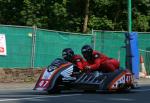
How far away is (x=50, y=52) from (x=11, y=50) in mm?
1983

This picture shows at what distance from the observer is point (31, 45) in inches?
971

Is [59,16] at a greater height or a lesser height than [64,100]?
greater

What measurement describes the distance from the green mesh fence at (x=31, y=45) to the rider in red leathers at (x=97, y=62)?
683cm

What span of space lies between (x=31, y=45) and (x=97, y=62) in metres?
7.62

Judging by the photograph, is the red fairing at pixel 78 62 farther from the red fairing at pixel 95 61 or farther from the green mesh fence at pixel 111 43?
the green mesh fence at pixel 111 43

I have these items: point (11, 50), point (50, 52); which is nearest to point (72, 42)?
point (50, 52)

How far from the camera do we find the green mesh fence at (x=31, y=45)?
2403 centimetres

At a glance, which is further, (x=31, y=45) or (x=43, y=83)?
(x=31, y=45)

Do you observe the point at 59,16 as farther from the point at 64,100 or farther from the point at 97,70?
the point at 64,100

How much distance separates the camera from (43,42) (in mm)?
25125

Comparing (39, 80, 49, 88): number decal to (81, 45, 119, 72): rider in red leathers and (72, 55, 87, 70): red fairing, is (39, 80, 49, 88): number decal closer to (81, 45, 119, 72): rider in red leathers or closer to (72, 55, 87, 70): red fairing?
(72, 55, 87, 70): red fairing

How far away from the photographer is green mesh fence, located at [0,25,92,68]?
78.8 feet

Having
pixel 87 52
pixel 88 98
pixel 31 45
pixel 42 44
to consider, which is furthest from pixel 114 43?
pixel 88 98

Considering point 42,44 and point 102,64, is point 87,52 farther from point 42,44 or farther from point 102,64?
point 42,44
